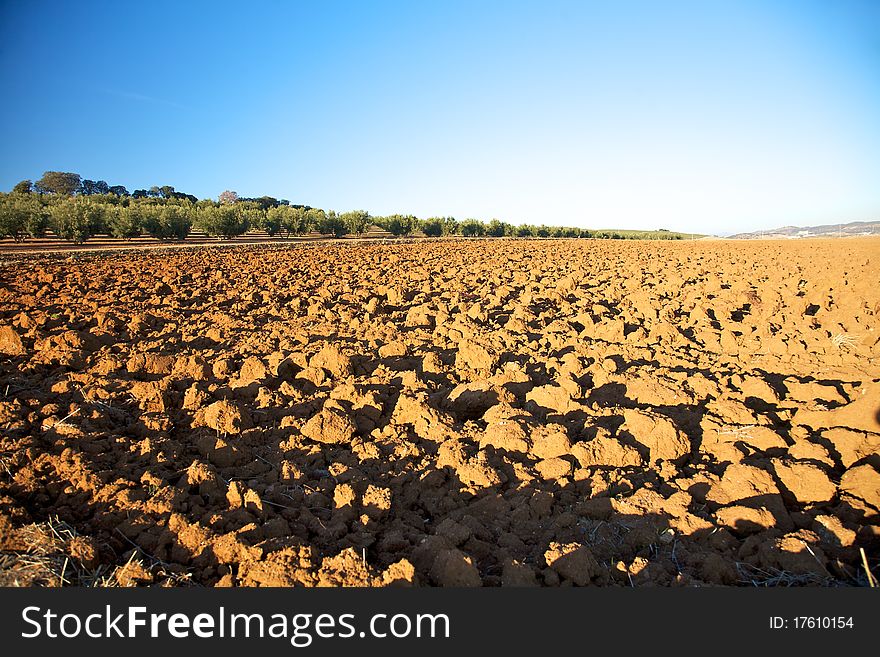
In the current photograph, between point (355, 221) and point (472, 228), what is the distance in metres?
22.6

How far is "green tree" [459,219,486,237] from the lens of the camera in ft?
223

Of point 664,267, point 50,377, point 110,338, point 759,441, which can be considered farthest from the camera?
point 664,267

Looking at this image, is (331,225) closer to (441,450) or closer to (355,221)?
(355,221)

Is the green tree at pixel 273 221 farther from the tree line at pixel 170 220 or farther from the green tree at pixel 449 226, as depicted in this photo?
the green tree at pixel 449 226

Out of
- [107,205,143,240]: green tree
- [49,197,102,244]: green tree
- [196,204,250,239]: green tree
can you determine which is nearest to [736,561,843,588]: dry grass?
[49,197,102,244]: green tree

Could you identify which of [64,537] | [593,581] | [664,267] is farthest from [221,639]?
[664,267]

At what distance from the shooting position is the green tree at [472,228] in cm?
6794

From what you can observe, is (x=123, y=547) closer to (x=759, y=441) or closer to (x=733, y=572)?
(x=733, y=572)

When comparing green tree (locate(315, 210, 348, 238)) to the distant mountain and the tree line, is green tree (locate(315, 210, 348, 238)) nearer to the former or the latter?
the tree line

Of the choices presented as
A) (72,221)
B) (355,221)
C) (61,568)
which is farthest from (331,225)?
(61,568)

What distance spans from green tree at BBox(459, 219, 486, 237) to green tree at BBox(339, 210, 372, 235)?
18154mm

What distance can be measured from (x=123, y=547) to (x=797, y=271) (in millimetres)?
17556

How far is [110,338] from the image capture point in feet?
22.1

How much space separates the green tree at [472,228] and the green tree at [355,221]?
59.6ft
